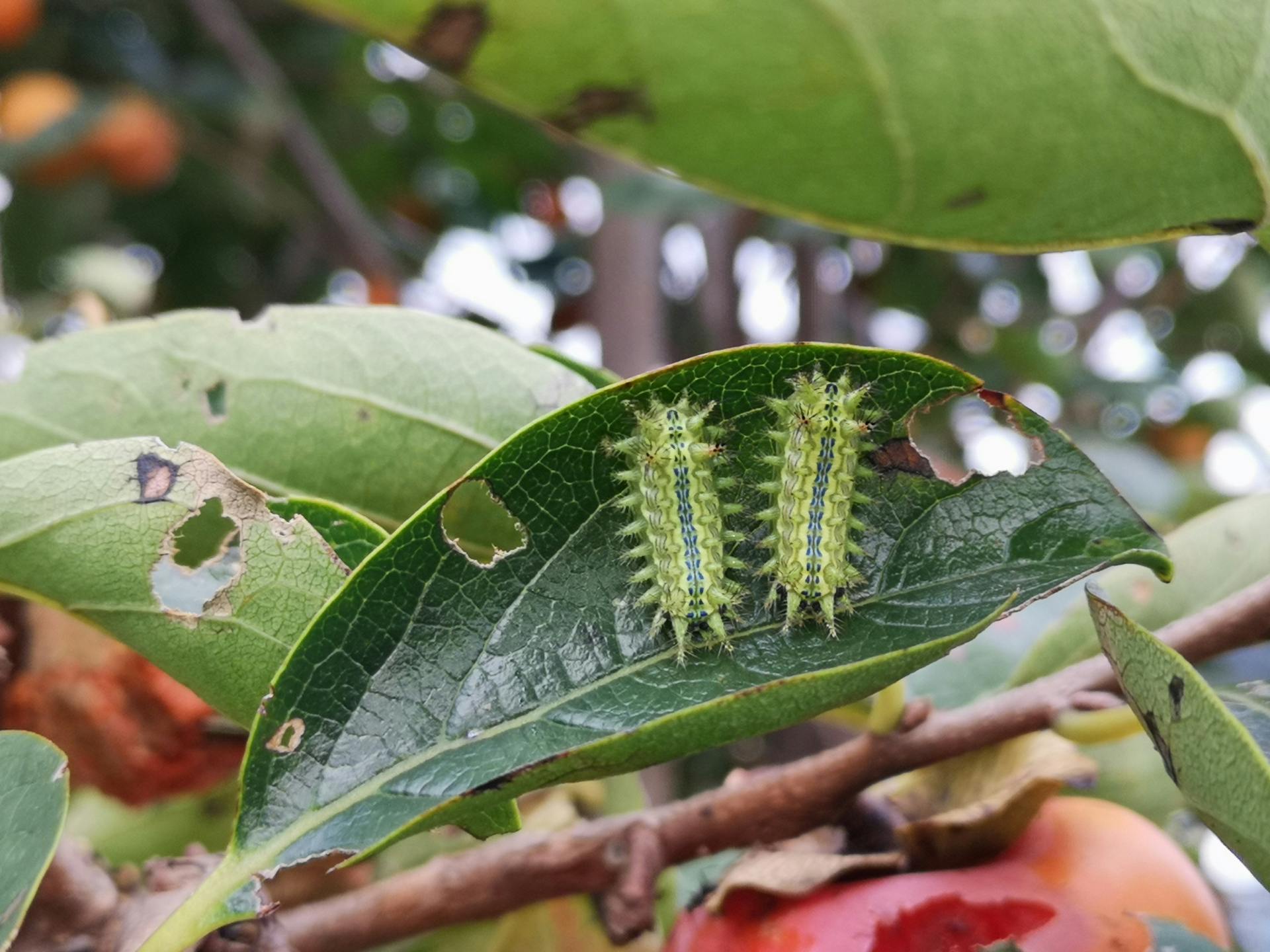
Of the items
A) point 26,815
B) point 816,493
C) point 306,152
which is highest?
point 306,152

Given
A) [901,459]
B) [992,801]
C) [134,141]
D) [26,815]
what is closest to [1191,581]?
[992,801]

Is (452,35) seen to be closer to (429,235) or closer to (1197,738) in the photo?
(1197,738)

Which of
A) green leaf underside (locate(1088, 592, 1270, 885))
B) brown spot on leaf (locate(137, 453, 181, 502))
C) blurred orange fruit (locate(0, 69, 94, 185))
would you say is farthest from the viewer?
blurred orange fruit (locate(0, 69, 94, 185))

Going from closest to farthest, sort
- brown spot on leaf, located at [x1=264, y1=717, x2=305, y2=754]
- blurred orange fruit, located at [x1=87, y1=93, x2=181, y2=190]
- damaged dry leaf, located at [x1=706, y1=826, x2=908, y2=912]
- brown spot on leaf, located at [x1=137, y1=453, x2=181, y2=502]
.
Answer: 1. brown spot on leaf, located at [x1=264, y1=717, x2=305, y2=754]
2. brown spot on leaf, located at [x1=137, y1=453, x2=181, y2=502]
3. damaged dry leaf, located at [x1=706, y1=826, x2=908, y2=912]
4. blurred orange fruit, located at [x1=87, y1=93, x2=181, y2=190]

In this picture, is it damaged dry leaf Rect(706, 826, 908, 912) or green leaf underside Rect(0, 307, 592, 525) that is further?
green leaf underside Rect(0, 307, 592, 525)

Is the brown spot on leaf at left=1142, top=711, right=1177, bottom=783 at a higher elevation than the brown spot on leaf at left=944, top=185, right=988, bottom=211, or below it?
below

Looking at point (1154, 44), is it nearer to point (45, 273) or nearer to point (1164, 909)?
point (1164, 909)

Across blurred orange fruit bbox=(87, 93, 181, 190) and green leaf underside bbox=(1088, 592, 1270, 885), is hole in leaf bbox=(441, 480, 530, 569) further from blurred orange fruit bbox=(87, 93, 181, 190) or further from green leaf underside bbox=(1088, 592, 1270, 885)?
blurred orange fruit bbox=(87, 93, 181, 190)

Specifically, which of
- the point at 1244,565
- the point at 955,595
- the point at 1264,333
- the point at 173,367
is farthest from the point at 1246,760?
the point at 1264,333

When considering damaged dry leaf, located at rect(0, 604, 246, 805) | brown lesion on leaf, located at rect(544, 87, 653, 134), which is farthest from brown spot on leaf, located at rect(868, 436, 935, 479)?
damaged dry leaf, located at rect(0, 604, 246, 805)
